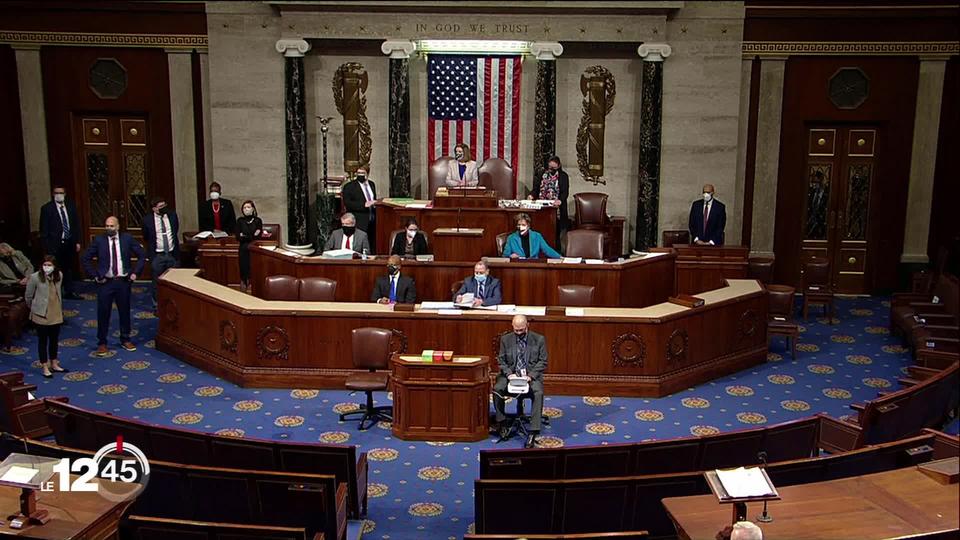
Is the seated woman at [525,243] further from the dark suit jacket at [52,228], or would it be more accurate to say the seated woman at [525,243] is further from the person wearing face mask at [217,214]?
the dark suit jacket at [52,228]

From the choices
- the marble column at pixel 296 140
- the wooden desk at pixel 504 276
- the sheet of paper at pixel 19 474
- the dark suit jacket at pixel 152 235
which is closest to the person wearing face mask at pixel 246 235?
the dark suit jacket at pixel 152 235

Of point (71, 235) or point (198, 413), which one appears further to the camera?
point (71, 235)

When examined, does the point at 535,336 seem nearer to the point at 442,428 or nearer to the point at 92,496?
the point at 442,428

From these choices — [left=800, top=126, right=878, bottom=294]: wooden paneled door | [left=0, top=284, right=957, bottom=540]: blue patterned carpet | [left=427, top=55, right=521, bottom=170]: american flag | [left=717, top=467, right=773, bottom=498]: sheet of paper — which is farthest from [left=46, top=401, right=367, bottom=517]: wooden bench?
[left=800, top=126, right=878, bottom=294]: wooden paneled door

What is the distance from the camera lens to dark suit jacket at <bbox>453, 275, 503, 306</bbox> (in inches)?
446

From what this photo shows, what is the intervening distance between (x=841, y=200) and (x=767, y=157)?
1434 millimetres

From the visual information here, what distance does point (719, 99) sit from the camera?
638 inches

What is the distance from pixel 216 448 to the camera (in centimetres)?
750

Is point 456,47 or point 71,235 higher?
point 456,47

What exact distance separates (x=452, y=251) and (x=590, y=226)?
9.87ft

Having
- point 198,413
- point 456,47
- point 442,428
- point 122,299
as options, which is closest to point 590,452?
point 442,428

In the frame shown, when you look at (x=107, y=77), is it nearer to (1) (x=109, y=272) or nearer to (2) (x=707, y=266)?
(1) (x=109, y=272)

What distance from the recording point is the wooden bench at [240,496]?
6.72 m

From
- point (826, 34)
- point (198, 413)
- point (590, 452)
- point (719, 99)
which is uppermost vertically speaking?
point (826, 34)
